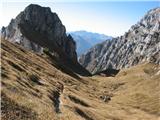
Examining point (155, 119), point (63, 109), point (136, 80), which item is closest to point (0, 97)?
point (63, 109)

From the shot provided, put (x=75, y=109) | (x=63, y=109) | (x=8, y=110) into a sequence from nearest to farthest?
(x=8, y=110), (x=63, y=109), (x=75, y=109)

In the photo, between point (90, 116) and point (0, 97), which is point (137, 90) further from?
point (0, 97)

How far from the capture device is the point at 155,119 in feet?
309

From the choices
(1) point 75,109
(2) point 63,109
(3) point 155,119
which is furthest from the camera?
(3) point 155,119

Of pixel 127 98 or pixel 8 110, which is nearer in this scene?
pixel 8 110

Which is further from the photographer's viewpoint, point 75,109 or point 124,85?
point 124,85

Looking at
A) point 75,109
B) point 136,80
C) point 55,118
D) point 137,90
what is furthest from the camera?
point 136,80

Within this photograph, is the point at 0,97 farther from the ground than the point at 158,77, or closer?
closer

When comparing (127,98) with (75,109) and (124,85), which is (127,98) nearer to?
(124,85)

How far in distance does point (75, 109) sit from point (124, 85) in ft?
369

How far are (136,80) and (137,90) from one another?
1139 inches

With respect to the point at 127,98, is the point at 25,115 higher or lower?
lower

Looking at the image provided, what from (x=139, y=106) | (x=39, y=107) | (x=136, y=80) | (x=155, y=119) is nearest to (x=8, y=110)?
(x=39, y=107)

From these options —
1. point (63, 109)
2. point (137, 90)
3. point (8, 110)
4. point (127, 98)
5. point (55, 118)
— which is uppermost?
point (137, 90)
